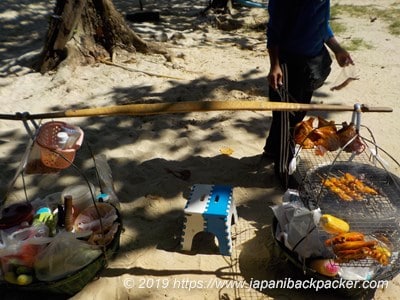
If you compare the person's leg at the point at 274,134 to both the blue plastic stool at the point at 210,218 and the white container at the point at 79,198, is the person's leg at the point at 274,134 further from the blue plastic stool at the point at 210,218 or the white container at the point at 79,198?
the white container at the point at 79,198

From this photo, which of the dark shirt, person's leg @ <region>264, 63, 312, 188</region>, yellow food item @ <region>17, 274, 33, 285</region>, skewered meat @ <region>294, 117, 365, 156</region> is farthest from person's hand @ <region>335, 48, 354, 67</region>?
yellow food item @ <region>17, 274, 33, 285</region>

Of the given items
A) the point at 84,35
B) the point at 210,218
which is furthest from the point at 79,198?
the point at 84,35

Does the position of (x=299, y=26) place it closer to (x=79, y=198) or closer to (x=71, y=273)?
(x=79, y=198)

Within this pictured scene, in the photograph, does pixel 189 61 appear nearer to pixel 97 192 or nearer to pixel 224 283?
pixel 97 192

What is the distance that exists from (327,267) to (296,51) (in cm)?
160

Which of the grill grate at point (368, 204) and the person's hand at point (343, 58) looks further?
the person's hand at point (343, 58)

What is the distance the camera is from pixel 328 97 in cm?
494

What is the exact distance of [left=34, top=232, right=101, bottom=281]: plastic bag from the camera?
2.18m

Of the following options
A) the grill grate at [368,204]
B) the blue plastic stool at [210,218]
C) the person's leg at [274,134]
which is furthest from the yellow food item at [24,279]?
the person's leg at [274,134]

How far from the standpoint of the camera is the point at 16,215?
8.08 feet

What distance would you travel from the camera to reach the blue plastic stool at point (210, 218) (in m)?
2.57

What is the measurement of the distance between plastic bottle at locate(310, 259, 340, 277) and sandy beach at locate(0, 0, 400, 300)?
0.87 ft

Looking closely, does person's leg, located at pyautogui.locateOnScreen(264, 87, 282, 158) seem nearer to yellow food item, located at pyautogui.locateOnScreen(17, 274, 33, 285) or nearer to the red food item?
the red food item

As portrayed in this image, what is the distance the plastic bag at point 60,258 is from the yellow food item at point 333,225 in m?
1.46
